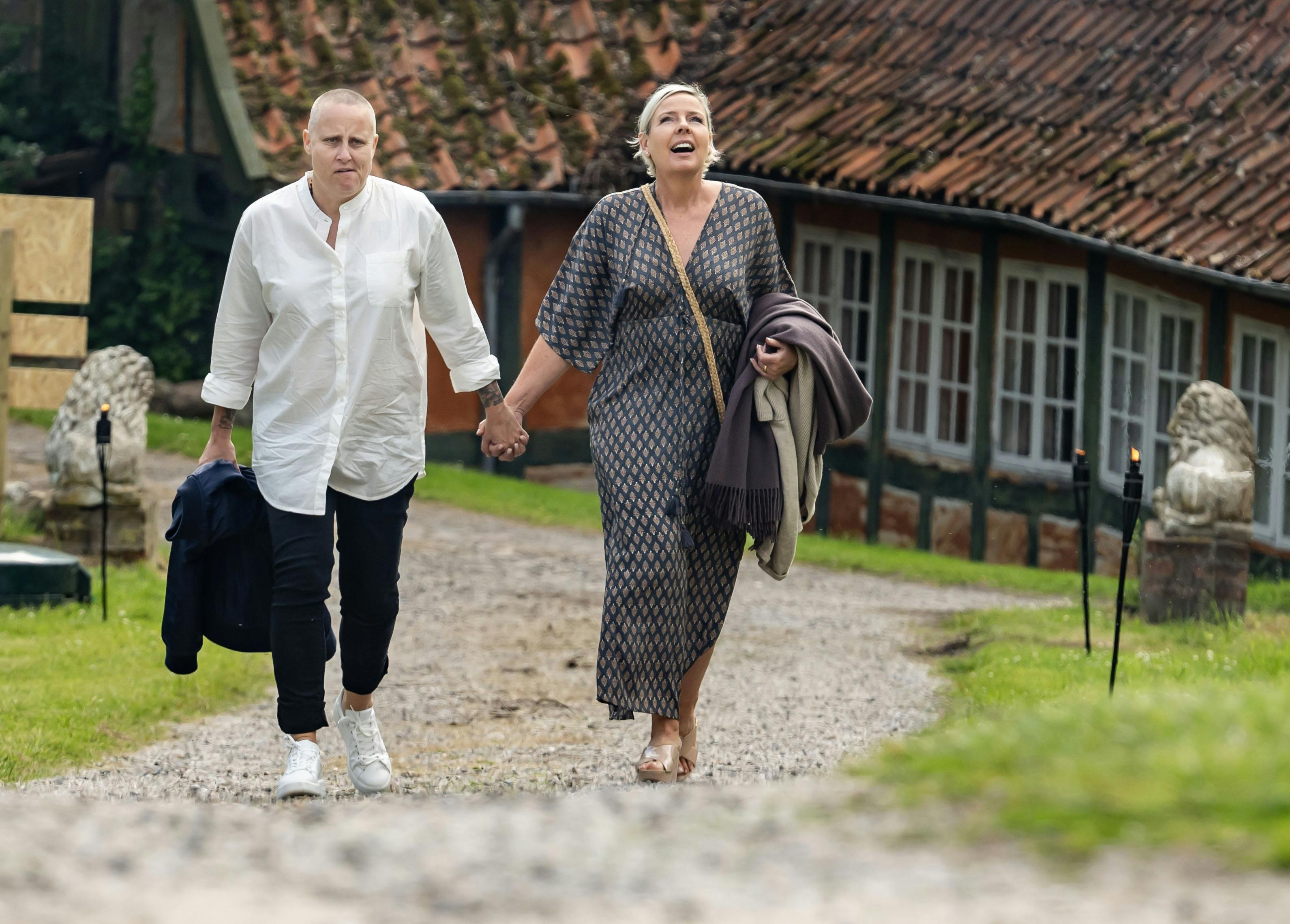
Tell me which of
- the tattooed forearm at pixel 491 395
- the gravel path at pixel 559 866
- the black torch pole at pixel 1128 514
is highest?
the tattooed forearm at pixel 491 395

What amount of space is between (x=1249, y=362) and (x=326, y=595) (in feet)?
25.2

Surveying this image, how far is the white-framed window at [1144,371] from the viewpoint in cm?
1209

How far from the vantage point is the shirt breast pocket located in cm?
526

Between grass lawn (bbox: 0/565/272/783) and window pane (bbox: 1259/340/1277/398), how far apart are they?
19.6 feet

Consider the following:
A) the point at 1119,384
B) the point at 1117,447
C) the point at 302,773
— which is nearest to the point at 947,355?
the point at 1119,384

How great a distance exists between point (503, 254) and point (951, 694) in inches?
325

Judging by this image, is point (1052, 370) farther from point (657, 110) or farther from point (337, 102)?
point (337, 102)

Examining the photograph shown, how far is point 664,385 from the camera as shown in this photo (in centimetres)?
557

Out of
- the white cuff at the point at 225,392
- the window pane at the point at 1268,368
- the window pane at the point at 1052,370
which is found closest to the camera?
the white cuff at the point at 225,392

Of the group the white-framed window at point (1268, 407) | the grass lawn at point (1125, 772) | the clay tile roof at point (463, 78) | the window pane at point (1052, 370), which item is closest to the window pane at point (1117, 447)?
the window pane at point (1052, 370)

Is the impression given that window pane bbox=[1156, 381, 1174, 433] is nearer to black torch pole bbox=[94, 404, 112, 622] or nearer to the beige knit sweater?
black torch pole bbox=[94, 404, 112, 622]

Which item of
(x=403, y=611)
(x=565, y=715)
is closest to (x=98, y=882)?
(x=565, y=715)

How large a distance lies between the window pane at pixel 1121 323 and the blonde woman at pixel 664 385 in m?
7.28

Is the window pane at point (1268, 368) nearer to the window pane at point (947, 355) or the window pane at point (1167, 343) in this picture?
the window pane at point (1167, 343)
